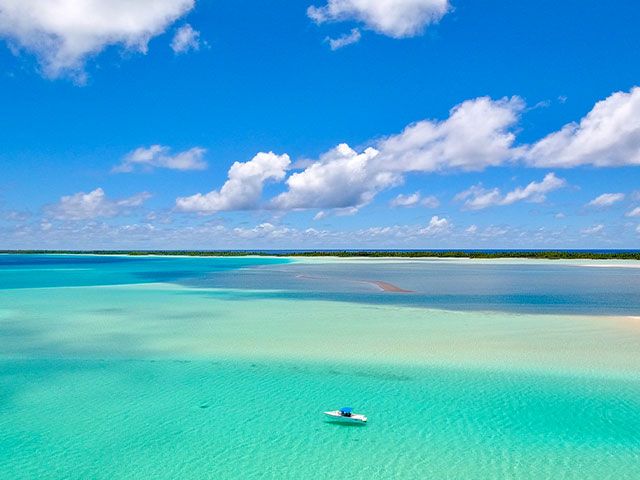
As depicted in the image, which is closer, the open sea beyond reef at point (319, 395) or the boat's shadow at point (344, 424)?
the open sea beyond reef at point (319, 395)

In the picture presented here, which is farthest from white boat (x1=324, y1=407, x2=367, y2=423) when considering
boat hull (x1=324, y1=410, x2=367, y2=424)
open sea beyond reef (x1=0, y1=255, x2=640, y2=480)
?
open sea beyond reef (x1=0, y1=255, x2=640, y2=480)

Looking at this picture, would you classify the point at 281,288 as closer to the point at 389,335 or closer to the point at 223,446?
the point at 389,335

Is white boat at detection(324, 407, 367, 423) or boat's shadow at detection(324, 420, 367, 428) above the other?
white boat at detection(324, 407, 367, 423)

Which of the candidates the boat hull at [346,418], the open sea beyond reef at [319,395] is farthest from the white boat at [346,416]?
the open sea beyond reef at [319,395]

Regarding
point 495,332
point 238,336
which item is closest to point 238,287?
point 238,336

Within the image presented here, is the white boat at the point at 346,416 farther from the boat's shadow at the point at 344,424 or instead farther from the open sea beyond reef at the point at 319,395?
the open sea beyond reef at the point at 319,395

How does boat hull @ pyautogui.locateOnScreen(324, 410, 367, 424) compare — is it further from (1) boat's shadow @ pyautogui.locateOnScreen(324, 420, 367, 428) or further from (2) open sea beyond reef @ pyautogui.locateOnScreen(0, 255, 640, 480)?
(2) open sea beyond reef @ pyautogui.locateOnScreen(0, 255, 640, 480)

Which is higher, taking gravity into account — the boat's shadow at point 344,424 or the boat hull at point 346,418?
the boat hull at point 346,418
